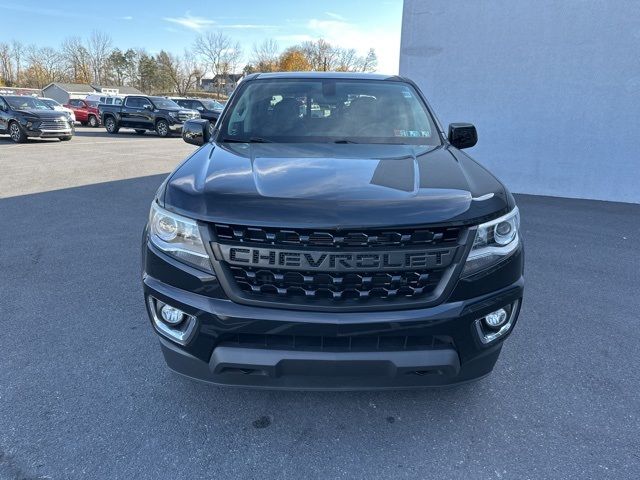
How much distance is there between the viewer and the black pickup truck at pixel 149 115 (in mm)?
20641

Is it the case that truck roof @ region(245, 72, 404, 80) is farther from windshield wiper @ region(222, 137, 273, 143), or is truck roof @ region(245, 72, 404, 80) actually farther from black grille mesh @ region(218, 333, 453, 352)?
black grille mesh @ region(218, 333, 453, 352)

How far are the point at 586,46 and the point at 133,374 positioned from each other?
9.19 meters

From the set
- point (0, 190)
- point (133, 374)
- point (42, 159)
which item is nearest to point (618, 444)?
point (133, 374)

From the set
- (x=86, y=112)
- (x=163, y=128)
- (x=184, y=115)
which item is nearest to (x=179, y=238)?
(x=184, y=115)

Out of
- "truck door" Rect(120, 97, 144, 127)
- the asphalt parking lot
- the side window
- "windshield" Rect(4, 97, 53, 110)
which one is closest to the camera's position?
the asphalt parking lot

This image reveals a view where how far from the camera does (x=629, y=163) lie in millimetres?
8172

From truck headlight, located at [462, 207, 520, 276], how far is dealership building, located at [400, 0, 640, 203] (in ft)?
25.0

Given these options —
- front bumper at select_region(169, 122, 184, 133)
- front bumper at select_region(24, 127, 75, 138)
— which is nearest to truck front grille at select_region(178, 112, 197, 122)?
front bumper at select_region(169, 122, 184, 133)

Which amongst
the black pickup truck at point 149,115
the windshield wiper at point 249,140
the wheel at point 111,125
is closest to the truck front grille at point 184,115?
the black pickup truck at point 149,115

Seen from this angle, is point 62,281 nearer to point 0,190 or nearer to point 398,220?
point 398,220

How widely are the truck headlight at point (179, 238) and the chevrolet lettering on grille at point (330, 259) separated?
151 millimetres

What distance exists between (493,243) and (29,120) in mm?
18723

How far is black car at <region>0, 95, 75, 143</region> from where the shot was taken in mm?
16156

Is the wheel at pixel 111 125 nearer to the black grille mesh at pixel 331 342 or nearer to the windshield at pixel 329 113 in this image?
the windshield at pixel 329 113
